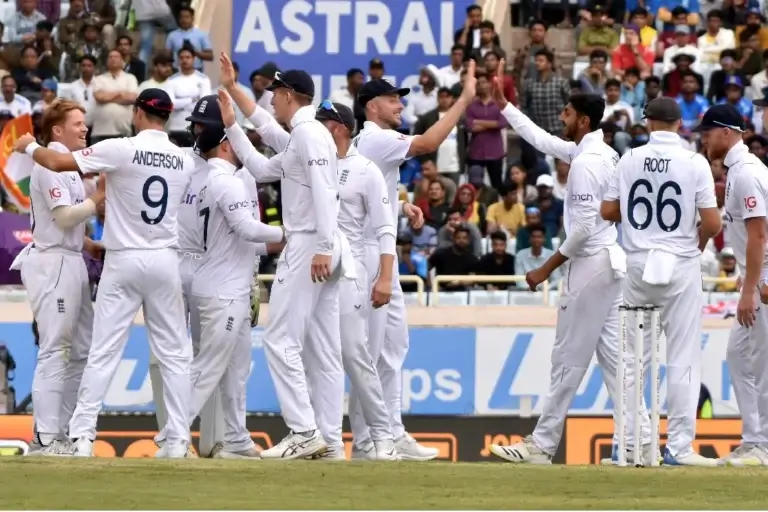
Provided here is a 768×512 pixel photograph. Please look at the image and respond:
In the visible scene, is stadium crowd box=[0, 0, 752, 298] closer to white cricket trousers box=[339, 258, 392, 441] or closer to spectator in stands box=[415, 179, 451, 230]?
spectator in stands box=[415, 179, 451, 230]

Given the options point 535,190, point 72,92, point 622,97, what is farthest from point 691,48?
point 72,92

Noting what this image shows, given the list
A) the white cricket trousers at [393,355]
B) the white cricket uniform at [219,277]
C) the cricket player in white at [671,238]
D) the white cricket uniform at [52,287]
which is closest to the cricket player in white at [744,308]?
the cricket player in white at [671,238]

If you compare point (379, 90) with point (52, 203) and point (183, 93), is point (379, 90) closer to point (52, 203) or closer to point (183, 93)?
point (52, 203)

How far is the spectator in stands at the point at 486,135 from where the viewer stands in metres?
23.2

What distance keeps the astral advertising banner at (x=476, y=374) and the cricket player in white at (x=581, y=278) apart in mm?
5855

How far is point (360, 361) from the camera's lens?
12445mm

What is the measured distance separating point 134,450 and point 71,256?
5.03 metres

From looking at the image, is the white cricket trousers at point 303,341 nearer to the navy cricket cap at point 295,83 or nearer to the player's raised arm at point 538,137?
the navy cricket cap at point 295,83

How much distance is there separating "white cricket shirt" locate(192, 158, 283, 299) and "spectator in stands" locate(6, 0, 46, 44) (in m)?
13.2

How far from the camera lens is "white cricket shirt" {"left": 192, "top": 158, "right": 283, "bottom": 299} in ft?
41.6

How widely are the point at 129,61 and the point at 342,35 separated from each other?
9.52 feet

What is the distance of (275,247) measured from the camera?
1312 centimetres

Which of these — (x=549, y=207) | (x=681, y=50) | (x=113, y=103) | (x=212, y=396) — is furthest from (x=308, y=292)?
(x=681, y=50)

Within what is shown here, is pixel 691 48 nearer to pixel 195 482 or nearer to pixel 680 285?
pixel 680 285
